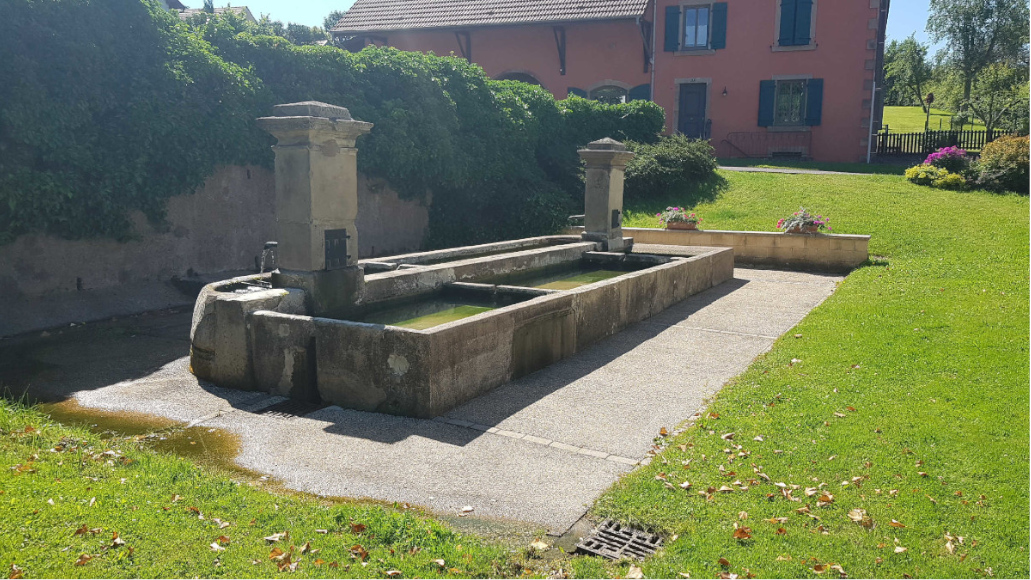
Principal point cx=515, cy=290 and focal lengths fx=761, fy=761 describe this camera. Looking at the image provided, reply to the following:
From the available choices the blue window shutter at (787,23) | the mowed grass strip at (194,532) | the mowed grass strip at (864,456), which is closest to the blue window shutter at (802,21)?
the blue window shutter at (787,23)

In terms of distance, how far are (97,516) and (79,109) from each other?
8040 mm

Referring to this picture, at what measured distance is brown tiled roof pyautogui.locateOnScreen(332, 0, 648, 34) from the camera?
2597 cm

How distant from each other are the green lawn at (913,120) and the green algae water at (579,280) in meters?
34.3

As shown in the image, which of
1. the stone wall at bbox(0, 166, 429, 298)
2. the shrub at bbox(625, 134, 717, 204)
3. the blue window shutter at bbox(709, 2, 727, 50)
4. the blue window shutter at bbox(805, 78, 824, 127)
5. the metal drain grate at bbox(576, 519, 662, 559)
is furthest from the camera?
the blue window shutter at bbox(709, 2, 727, 50)

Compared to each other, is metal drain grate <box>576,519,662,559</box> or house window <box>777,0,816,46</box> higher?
house window <box>777,0,816,46</box>

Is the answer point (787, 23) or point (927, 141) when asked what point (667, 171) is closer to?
point (787, 23)

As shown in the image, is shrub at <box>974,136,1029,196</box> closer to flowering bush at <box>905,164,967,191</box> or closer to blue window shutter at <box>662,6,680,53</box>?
flowering bush at <box>905,164,967,191</box>

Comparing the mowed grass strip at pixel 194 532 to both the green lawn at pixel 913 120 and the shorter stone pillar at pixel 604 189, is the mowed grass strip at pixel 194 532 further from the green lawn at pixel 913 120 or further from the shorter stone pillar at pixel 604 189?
the green lawn at pixel 913 120

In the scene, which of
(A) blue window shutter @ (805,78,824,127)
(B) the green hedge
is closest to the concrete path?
(B) the green hedge

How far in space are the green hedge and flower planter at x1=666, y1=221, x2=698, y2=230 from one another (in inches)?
106

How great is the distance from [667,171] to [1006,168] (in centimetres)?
755

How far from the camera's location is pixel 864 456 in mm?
4727

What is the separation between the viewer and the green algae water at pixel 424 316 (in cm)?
748

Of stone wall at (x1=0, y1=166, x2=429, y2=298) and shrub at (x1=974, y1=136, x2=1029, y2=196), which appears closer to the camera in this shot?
stone wall at (x1=0, y1=166, x2=429, y2=298)
